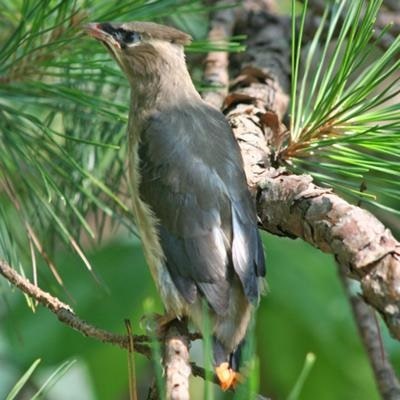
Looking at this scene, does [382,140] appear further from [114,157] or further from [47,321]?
[47,321]

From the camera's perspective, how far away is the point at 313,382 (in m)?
4.32

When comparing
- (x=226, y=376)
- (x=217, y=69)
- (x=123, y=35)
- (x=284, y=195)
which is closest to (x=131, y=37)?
(x=123, y=35)

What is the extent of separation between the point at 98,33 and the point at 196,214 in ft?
2.11

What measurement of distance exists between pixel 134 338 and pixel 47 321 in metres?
2.18

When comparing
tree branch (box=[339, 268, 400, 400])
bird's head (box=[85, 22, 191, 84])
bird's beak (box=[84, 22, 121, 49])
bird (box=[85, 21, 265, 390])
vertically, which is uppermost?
bird's beak (box=[84, 22, 121, 49])

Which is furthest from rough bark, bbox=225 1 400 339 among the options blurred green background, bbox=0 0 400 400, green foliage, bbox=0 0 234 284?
blurred green background, bbox=0 0 400 400

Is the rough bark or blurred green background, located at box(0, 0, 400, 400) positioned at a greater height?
the rough bark

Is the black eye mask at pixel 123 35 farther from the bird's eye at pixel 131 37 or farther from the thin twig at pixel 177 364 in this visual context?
the thin twig at pixel 177 364

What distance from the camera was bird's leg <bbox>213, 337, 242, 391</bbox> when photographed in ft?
7.80

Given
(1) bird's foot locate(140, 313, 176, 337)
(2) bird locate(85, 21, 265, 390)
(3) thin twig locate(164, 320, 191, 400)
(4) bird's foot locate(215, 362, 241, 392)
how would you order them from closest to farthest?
(3) thin twig locate(164, 320, 191, 400) → (4) bird's foot locate(215, 362, 241, 392) → (1) bird's foot locate(140, 313, 176, 337) → (2) bird locate(85, 21, 265, 390)

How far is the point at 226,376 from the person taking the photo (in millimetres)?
2404

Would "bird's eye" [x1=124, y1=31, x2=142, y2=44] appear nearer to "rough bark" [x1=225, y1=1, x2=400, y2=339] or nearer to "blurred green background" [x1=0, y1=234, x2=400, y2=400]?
"rough bark" [x1=225, y1=1, x2=400, y2=339]

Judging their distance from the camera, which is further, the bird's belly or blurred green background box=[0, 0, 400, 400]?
blurred green background box=[0, 0, 400, 400]

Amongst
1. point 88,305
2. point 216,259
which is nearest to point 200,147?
point 216,259
